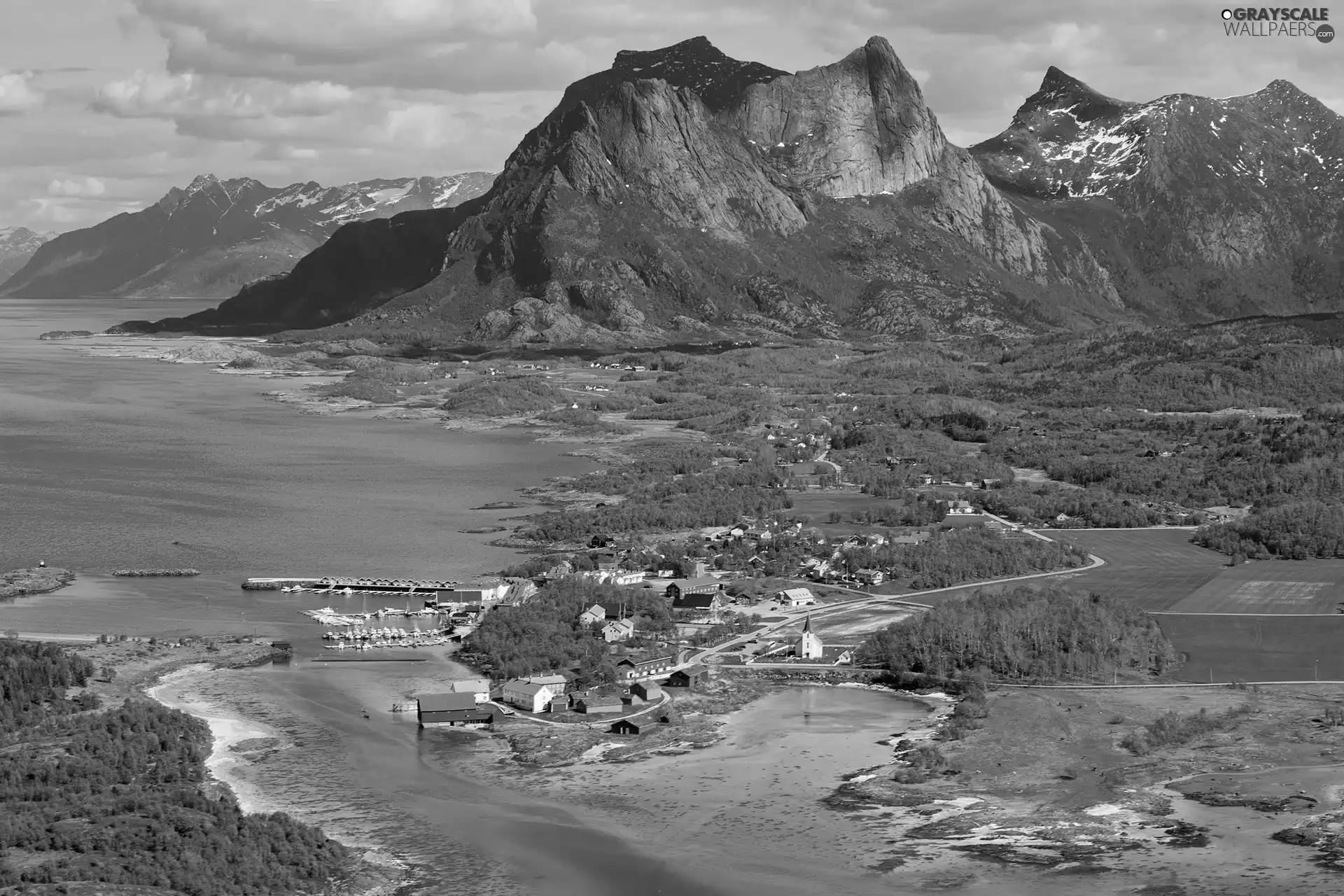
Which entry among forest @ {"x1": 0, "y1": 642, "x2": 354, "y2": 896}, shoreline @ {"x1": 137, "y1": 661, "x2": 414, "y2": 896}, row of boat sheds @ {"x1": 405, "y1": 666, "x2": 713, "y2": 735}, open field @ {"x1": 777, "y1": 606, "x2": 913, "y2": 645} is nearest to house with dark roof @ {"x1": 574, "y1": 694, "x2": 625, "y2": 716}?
row of boat sheds @ {"x1": 405, "y1": 666, "x2": 713, "y2": 735}

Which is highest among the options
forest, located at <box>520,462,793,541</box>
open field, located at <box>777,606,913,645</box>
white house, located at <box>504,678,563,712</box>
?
forest, located at <box>520,462,793,541</box>

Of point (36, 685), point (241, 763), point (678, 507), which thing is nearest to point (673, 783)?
point (241, 763)

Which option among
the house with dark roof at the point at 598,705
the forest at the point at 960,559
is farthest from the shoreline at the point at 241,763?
the forest at the point at 960,559

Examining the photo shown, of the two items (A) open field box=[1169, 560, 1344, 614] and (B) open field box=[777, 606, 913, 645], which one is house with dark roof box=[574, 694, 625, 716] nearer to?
(B) open field box=[777, 606, 913, 645]

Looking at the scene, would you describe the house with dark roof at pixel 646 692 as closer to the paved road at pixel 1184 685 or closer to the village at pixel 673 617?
the village at pixel 673 617

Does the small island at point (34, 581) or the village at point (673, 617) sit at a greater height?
the small island at point (34, 581)

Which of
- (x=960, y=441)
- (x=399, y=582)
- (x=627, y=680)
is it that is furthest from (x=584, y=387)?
(x=627, y=680)

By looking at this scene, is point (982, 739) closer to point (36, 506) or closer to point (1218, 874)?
point (1218, 874)
